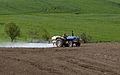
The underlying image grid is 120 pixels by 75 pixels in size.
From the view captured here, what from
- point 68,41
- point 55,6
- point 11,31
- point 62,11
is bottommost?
point 68,41

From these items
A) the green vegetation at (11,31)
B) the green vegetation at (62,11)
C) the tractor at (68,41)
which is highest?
the green vegetation at (62,11)

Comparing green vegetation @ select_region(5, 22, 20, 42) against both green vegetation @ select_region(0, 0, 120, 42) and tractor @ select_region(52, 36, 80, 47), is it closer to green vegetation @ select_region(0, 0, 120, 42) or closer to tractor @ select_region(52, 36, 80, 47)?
tractor @ select_region(52, 36, 80, 47)

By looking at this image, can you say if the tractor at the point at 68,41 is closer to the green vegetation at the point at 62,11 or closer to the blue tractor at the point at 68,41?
the blue tractor at the point at 68,41

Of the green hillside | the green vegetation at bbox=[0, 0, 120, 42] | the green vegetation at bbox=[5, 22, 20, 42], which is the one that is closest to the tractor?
the green vegetation at bbox=[5, 22, 20, 42]

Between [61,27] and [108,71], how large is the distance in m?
53.0

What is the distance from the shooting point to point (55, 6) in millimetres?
103875

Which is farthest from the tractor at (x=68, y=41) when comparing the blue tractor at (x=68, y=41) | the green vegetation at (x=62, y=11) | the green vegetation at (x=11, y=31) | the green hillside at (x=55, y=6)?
the green hillside at (x=55, y=6)

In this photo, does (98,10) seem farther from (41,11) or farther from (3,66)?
(3,66)

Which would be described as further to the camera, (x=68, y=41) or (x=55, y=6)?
(x=55, y=6)

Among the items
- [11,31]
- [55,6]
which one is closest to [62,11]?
[55,6]

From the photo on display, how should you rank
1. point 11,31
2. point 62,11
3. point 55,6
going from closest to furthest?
point 11,31 < point 62,11 < point 55,6

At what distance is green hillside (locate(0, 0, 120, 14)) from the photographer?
97250mm

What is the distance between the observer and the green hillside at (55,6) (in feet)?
319

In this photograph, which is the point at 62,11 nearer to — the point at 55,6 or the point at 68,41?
the point at 55,6
